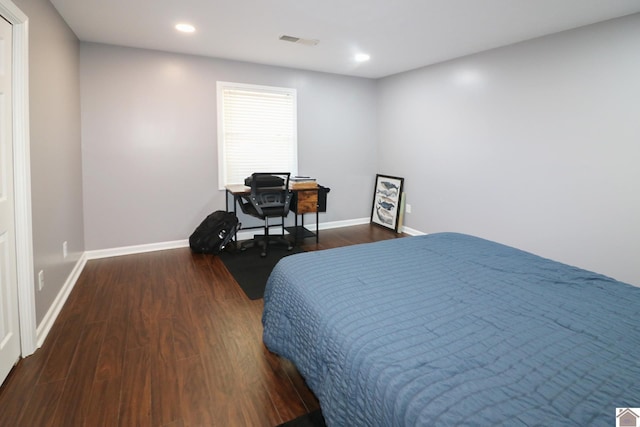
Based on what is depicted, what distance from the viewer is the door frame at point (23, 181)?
1979mm

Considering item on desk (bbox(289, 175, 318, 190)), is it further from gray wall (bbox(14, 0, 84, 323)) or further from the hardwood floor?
gray wall (bbox(14, 0, 84, 323))

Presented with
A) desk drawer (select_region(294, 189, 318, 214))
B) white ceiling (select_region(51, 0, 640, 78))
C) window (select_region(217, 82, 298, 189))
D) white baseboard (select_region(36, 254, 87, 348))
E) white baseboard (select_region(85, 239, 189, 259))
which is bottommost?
white baseboard (select_region(36, 254, 87, 348))

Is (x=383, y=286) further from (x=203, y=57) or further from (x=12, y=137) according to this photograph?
(x=203, y=57)

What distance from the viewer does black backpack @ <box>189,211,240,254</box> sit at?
398cm

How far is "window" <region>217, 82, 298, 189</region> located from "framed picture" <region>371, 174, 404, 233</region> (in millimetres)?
1439

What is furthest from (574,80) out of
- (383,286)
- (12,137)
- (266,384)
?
(12,137)

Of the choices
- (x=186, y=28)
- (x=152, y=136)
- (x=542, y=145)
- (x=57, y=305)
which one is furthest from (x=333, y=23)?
(x=57, y=305)

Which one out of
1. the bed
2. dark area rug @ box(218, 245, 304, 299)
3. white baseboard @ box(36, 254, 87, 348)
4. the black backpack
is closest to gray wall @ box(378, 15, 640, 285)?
the bed

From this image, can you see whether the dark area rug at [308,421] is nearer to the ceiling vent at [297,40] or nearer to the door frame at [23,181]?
the door frame at [23,181]

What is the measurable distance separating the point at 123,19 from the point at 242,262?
2.50 metres

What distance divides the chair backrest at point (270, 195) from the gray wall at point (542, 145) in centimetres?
199

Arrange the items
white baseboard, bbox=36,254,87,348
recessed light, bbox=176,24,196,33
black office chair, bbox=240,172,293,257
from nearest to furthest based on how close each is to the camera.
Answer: white baseboard, bbox=36,254,87,348, recessed light, bbox=176,24,196,33, black office chair, bbox=240,172,293,257

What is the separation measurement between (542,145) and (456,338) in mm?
2943

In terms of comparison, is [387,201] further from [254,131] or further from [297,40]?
[297,40]
